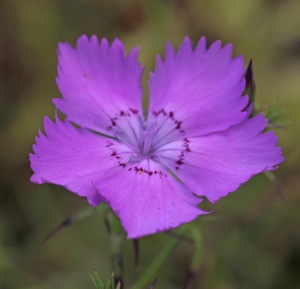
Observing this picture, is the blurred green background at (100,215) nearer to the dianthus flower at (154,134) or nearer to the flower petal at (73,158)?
the dianthus flower at (154,134)

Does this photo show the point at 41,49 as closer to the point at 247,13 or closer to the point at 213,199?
the point at 247,13

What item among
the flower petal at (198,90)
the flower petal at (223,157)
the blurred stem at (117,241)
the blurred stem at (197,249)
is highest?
Answer: the flower petal at (198,90)

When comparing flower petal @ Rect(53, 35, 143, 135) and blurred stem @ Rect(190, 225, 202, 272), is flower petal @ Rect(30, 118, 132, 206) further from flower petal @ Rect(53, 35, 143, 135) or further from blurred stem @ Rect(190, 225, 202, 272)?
blurred stem @ Rect(190, 225, 202, 272)

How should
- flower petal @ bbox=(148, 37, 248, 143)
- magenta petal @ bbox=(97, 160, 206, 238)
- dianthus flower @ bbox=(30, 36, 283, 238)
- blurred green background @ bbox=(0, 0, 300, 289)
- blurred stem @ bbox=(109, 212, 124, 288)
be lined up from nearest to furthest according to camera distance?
magenta petal @ bbox=(97, 160, 206, 238)
dianthus flower @ bbox=(30, 36, 283, 238)
blurred stem @ bbox=(109, 212, 124, 288)
flower petal @ bbox=(148, 37, 248, 143)
blurred green background @ bbox=(0, 0, 300, 289)

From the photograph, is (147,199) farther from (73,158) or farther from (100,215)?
(100,215)

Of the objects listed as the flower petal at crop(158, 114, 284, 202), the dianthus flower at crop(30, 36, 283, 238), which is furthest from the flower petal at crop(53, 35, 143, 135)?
the flower petal at crop(158, 114, 284, 202)

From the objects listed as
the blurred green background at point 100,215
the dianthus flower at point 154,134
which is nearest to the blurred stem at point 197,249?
the dianthus flower at point 154,134

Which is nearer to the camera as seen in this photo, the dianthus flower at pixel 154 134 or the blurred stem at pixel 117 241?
the dianthus flower at pixel 154 134
